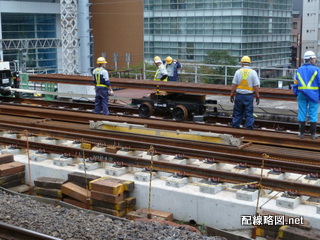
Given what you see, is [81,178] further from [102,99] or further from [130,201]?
[102,99]

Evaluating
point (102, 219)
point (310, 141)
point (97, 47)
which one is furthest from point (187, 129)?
point (97, 47)

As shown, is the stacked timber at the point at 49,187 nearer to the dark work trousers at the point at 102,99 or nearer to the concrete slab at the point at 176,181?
the concrete slab at the point at 176,181

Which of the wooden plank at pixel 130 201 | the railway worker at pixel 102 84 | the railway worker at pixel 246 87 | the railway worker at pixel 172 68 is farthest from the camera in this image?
the railway worker at pixel 172 68

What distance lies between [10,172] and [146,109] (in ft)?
17.7

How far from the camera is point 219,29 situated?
43.6 metres

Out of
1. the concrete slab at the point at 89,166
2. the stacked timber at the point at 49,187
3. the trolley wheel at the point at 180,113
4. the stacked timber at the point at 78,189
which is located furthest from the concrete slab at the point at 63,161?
the trolley wheel at the point at 180,113

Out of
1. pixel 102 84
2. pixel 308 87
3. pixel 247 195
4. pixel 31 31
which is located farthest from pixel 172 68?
pixel 31 31

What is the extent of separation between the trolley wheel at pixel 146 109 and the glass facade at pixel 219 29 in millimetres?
28814

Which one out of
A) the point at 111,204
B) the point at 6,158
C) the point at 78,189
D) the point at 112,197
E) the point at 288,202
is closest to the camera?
the point at 288,202

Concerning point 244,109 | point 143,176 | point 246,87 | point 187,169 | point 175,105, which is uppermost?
point 246,87

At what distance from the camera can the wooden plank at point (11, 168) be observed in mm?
9922

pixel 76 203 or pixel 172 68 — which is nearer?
pixel 76 203

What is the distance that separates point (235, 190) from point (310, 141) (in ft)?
8.22

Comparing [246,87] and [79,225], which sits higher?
[246,87]
